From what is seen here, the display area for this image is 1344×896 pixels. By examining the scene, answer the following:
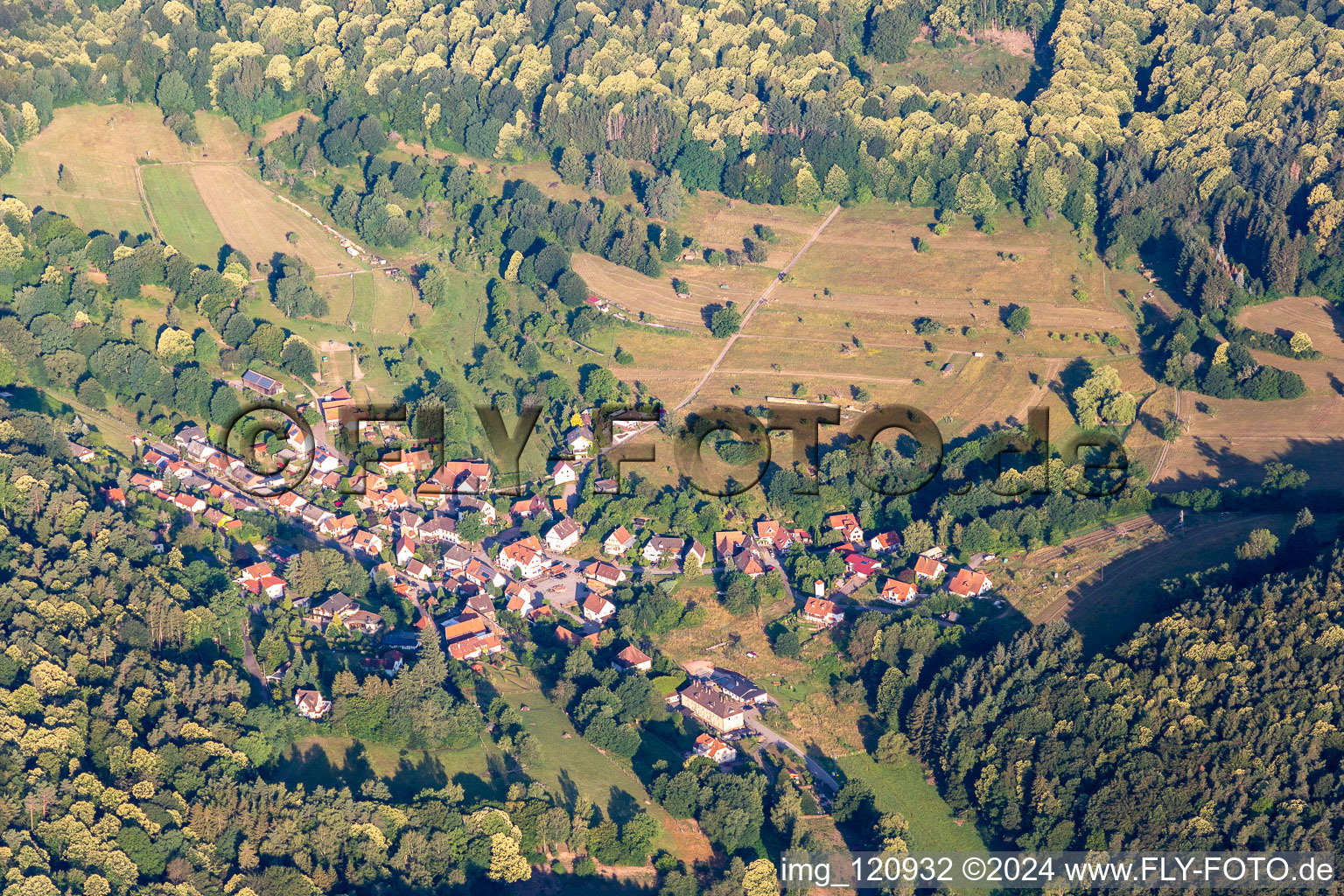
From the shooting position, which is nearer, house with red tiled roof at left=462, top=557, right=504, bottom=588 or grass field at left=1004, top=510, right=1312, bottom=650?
grass field at left=1004, top=510, right=1312, bottom=650

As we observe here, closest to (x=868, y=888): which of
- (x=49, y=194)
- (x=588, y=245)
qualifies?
(x=588, y=245)

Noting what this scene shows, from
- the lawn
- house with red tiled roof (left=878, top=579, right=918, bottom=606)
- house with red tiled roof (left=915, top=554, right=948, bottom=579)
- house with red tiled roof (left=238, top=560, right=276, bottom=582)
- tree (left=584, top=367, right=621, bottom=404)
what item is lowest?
the lawn

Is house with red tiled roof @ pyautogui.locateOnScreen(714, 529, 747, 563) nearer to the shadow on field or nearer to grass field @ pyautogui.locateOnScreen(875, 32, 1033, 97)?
the shadow on field

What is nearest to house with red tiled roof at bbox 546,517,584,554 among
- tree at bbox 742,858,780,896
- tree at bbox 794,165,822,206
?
tree at bbox 742,858,780,896

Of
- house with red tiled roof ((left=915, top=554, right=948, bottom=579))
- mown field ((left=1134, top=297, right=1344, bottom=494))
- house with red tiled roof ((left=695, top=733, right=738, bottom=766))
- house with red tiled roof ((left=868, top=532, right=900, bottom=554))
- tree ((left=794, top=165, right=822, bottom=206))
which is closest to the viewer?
house with red tiled roof ((left=695, top=733, right=738, bottom=766))

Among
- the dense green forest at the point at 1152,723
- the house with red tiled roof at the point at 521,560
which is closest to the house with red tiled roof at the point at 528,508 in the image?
the house with red tiled roof at the point at 521,560

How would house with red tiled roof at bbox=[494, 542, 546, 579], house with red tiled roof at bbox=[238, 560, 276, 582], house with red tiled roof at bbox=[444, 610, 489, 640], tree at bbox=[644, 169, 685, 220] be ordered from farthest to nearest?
tree at bbox=[644, 169, 685, 220], house with red tiled roof at bbox=[494, 542, 546, 579], house with red tiled roof at bbox=[238, 560, 276, 582], house with red tiled roof at bbox=[444, 610, 489, 640]
